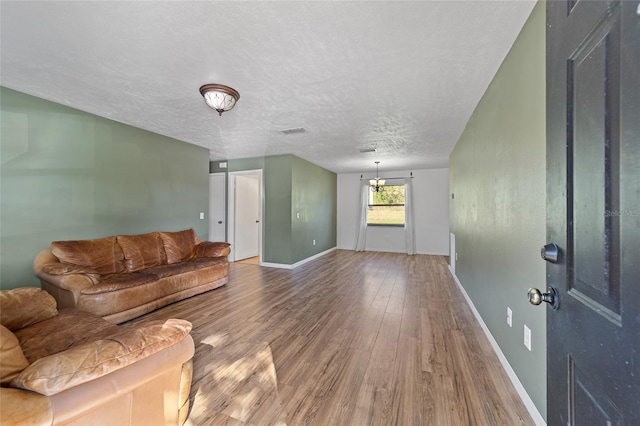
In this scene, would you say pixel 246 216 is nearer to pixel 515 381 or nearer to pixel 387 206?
pixel 387 206

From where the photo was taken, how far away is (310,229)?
6.40 meters

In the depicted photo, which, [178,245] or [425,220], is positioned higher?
[425,220]

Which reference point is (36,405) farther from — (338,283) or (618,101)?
(338,283)

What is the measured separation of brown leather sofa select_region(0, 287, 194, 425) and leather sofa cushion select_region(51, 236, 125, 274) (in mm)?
1469

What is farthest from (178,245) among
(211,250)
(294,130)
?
(294,130)

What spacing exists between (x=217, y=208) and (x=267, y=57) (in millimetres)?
4794

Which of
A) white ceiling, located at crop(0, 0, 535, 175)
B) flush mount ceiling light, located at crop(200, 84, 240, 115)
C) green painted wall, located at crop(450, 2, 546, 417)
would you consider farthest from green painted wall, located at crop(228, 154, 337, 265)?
green painted wall, located at crop(450, 2, 546, 417)

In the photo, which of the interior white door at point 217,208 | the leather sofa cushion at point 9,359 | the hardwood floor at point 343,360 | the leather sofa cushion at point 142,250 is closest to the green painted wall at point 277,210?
the interior white door at point 217,208

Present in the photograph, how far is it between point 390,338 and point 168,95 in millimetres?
3394

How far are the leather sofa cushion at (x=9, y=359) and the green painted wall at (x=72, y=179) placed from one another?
8.56 feet

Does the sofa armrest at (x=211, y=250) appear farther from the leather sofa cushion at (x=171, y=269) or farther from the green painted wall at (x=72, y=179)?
the green painted wall at (x=72, y=179)

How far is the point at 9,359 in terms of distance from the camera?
942 millimetres

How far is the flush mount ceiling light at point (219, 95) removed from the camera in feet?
7.86

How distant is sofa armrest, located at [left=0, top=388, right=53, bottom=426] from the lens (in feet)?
2.56
